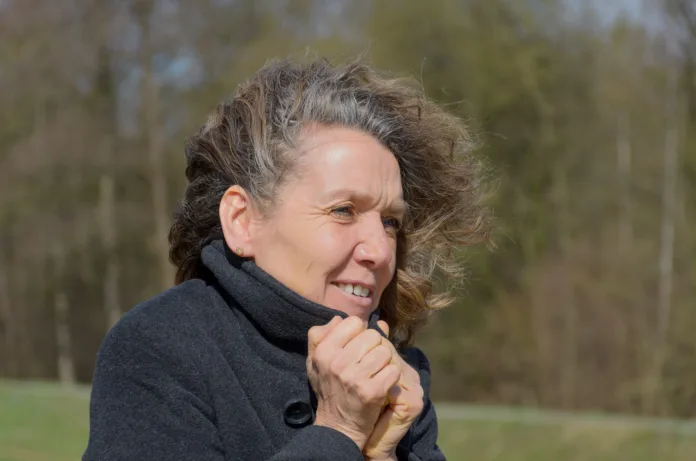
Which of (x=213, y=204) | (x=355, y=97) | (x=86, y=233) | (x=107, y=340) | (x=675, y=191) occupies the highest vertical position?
(x=355, y=97)

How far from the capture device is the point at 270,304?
1.92 m

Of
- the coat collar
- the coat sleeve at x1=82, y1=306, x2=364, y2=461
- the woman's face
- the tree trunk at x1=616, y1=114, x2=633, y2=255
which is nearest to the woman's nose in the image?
the woman's face

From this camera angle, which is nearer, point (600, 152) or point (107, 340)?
point (107, 340)

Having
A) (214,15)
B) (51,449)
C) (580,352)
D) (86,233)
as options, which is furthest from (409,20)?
(51,449)

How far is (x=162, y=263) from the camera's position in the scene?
62.2 feet

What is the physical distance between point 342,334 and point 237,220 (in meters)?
0.45

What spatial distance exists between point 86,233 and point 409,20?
27.6 feet

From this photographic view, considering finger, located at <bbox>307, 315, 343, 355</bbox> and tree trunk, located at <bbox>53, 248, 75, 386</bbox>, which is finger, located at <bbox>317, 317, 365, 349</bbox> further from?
tree trunk, located at <bbox>53, 248, 75, 386</bbox>

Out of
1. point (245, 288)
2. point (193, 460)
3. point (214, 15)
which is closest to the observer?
point (193, 460)

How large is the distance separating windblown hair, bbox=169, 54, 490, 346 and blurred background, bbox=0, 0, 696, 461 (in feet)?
37.3

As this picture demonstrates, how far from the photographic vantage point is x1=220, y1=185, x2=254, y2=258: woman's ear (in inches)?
79.3

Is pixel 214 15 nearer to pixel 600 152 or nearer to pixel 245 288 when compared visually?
pixel 600 152

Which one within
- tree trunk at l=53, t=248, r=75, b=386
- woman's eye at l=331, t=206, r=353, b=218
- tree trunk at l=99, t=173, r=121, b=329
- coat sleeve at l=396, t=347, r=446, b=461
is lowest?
tree trunk at l=53, t=248, r=75, b=386

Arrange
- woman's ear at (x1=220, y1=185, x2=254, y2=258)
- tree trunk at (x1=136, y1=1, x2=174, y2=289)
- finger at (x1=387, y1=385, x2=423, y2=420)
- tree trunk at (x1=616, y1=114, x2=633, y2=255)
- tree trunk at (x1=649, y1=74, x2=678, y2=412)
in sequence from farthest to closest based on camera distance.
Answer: tree trunk at (x1=136, y1=1, x2=174, y2=289) → tree trunk at (x1=616, y1=114, x2=633, y2=255) → tree trunk at (x1=649, y1=74, x2=678, y2=412) → woman's ear at (x1=220, y1=185, x2=254, y2=258) → finger at (x1=387, y1=385, x2=423, y2=420)
